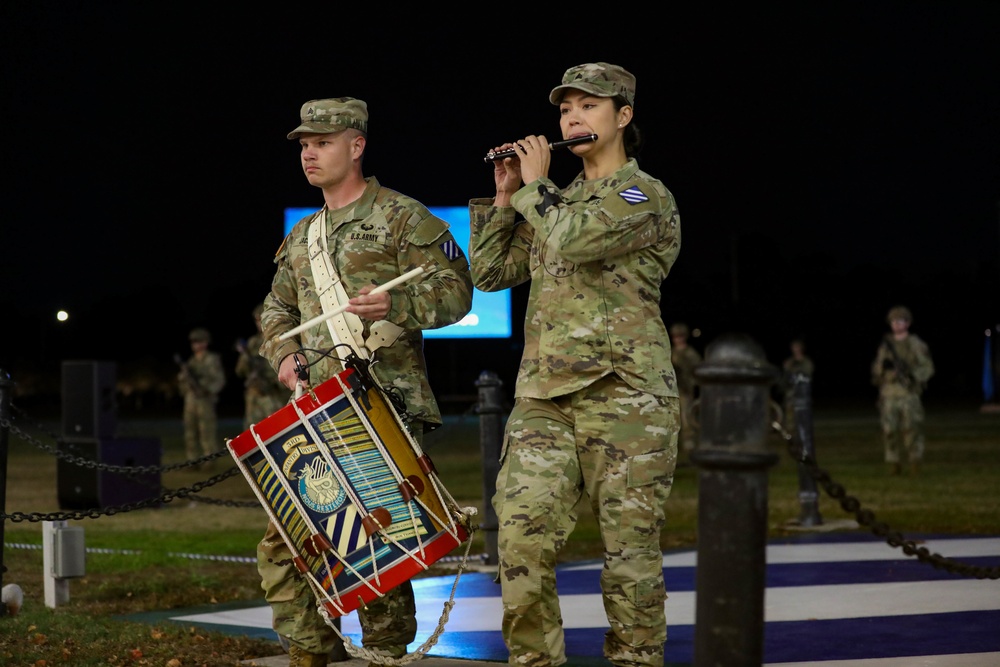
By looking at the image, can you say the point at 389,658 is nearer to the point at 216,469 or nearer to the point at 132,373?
the point at 216,469

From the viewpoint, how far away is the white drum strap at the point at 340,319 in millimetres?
4926

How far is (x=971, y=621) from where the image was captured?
6.24 metres

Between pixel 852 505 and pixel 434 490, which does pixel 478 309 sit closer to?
pixel 434 490

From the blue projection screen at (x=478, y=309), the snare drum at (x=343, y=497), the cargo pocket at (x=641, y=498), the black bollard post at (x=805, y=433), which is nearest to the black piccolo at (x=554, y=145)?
the snare drum at (x=343, y=497)

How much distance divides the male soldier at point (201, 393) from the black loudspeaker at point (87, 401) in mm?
5693

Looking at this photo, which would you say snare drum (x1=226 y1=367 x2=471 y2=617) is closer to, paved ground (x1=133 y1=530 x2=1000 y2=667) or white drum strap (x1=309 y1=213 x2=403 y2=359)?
white drum strap (x1=309 y1=213 x2=403 y2=359)

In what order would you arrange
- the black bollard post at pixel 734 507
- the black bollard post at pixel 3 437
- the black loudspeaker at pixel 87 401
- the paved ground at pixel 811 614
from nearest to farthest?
1. the black bollard post at pixel 734 507
2. the paved ground at pixel 811 614
3. the black bollard post at pixel 3 437
4. the black loudspeaker at pixel 87 401

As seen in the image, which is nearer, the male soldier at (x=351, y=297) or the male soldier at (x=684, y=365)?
the male soldier at (x=351, y=297)

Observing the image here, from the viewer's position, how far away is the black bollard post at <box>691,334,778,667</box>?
313 cm

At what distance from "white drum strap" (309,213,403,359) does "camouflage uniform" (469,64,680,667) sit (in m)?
0.65

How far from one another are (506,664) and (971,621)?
7.35 feet

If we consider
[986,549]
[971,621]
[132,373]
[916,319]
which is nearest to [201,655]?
[971,621]

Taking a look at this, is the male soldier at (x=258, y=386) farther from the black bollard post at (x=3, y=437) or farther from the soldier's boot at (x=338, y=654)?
the soldier's boot at (x=338, y=654)

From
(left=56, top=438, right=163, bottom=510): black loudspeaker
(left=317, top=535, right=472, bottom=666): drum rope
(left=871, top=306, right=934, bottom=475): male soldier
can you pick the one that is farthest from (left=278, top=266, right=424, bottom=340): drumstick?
(left=871, top=306, right=934, bottom=475): male soldier
